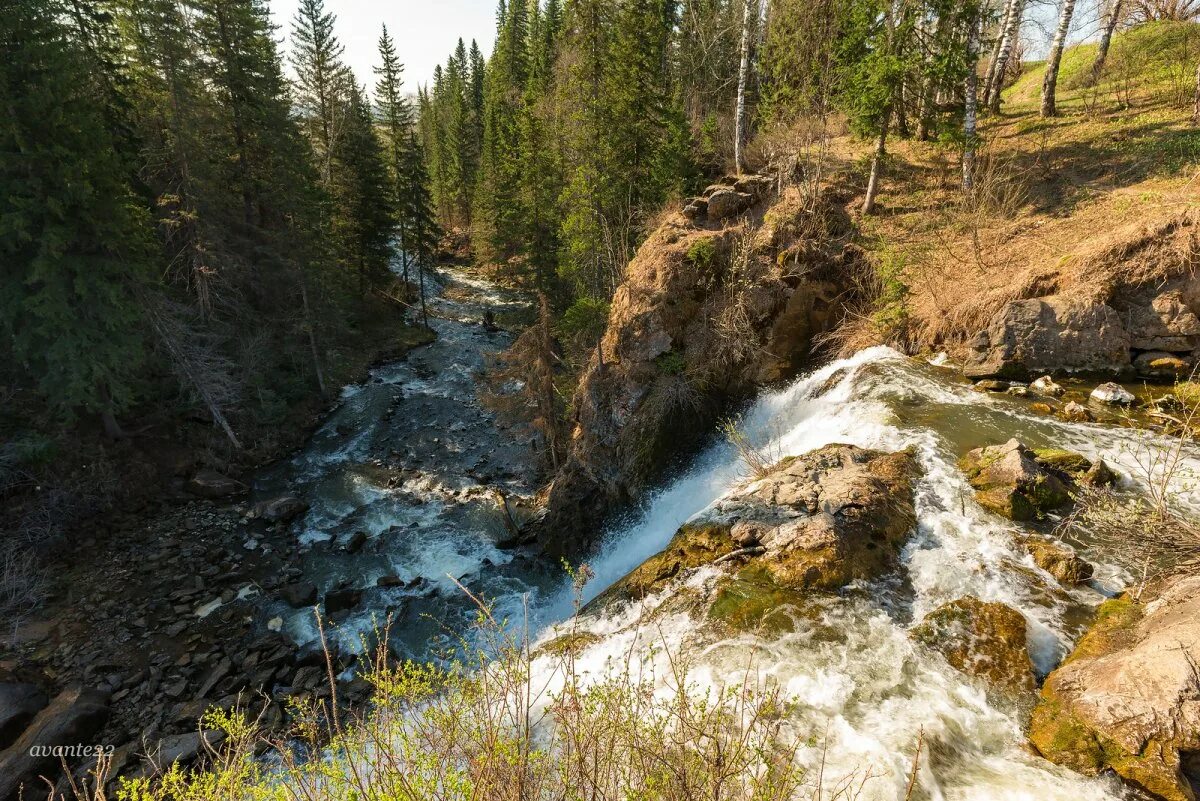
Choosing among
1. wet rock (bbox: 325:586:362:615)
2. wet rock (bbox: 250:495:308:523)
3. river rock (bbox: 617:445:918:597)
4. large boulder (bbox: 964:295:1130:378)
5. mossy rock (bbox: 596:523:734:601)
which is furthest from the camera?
wet rock (bbox: 250:495:308:523)

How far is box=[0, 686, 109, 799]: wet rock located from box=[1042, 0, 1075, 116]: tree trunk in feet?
104

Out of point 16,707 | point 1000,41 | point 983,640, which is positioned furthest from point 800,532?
point 1000,41

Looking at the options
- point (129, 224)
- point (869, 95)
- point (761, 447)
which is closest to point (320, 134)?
point (129, 224)

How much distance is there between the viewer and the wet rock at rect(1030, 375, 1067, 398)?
1045 centimetres

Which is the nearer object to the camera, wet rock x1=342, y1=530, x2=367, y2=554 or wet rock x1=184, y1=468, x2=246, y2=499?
wet rock x1=342, y1=530, x2=367, y2=554

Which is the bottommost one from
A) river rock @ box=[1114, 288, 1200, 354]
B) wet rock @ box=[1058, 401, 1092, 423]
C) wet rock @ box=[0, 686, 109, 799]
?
wet rock @ box=[0, 686, 109, 799]

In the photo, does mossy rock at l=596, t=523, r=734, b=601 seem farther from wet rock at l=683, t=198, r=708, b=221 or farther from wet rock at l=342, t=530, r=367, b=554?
wet rock at l=683, t=198, r=708, b=221

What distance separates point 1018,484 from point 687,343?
8.67 m

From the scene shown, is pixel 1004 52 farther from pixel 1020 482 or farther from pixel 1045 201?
pixel 1020 482

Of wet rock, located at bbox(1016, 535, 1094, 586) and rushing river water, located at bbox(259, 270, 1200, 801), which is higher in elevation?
wet rock, located at bbox(1016, 535, 1094, 586)

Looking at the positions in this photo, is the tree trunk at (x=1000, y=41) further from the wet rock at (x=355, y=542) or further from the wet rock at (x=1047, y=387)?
the wet rock at (x=355, y=542)

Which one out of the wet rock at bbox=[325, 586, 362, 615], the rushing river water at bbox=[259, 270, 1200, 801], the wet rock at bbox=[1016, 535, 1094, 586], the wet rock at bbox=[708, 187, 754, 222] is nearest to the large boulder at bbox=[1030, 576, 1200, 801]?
the rushing river water at bbox=[259, 270, 1200, 801]

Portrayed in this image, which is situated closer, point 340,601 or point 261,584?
point 340,601

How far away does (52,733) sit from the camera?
883 centimetres
